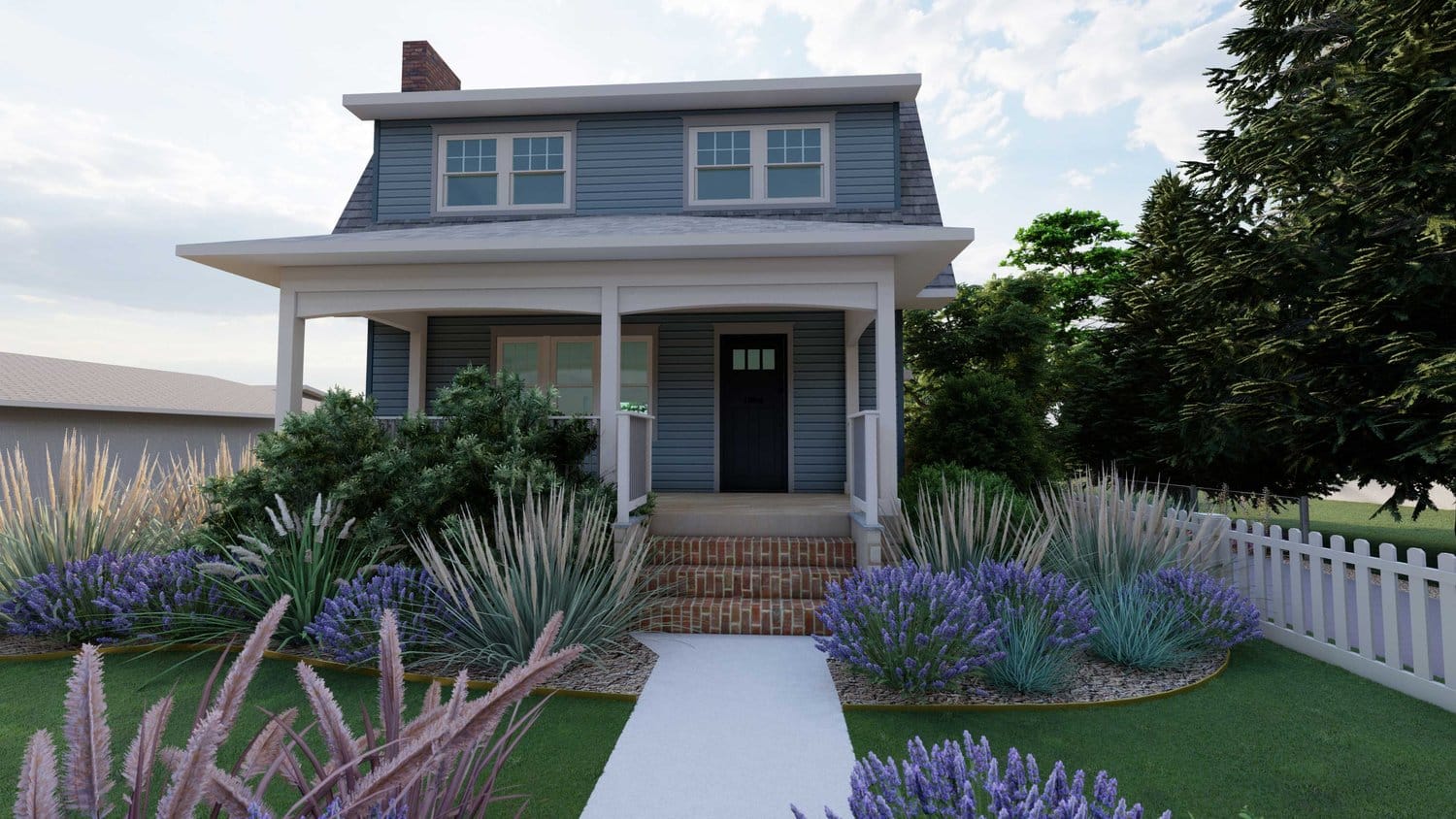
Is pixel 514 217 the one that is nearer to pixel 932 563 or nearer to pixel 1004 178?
Result: pixel 932 563

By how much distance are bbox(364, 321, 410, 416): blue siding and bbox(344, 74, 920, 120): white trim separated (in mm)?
3049

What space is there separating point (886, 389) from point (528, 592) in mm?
3726

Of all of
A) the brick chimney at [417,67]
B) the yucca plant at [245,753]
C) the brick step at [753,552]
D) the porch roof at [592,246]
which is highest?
the brick chimney at [417,67]

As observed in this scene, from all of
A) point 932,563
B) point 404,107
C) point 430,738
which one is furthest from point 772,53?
point 430,738

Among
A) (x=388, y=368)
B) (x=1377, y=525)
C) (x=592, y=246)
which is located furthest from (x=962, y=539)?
(x=1377, y=525)

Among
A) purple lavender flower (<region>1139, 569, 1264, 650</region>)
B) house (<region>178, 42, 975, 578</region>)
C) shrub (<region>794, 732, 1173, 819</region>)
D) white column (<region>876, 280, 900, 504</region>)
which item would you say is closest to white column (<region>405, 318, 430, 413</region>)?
house (<region>178, 42, 975, 578</region>)

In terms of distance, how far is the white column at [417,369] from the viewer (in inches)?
372

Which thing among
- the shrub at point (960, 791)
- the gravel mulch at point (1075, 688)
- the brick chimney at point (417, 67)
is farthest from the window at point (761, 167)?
the shrub at point (960, 791)

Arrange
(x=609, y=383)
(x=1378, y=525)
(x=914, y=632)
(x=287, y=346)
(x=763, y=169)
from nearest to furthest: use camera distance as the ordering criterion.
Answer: (x=914, y=632), (x=609, y=383), (x=287, y=346), (x=763, y=169), (x=1378, y=525)

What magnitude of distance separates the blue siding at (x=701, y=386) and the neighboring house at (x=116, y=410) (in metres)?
4.36

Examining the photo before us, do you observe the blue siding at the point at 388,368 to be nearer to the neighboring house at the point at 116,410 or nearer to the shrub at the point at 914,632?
the neighboring house at the point at 116,410

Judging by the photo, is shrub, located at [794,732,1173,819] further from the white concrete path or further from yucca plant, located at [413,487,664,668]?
yucca plant, located at [413,487,664,668]

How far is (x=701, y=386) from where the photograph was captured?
9.39 metres

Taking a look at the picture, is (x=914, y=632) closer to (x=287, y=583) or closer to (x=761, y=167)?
(x=287, y=583)
